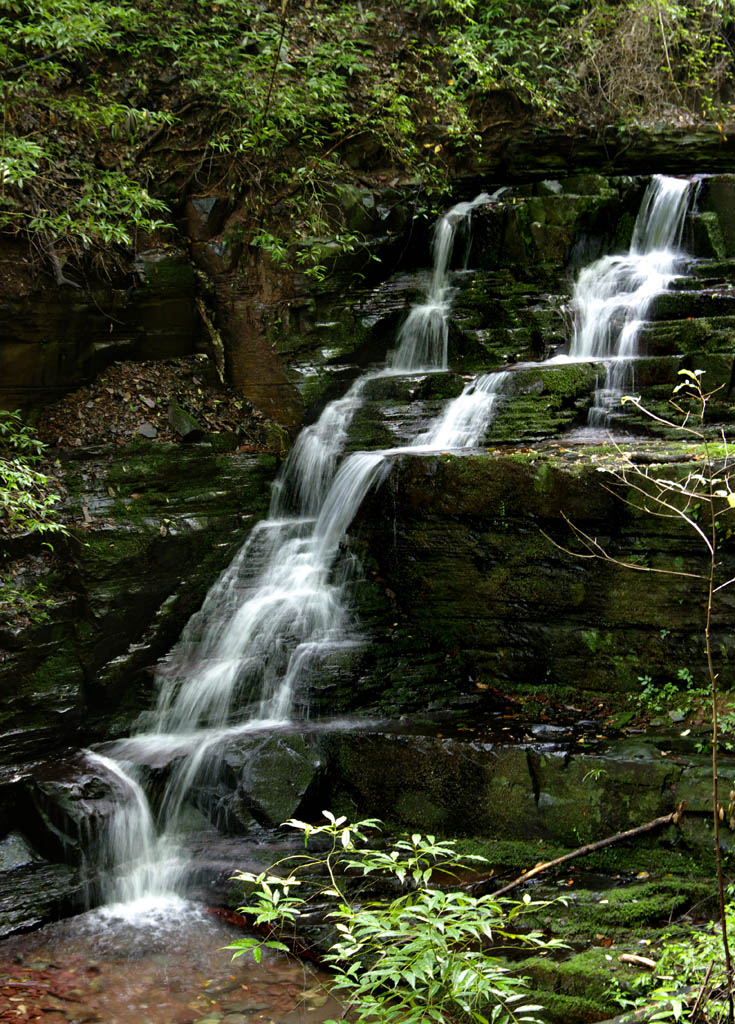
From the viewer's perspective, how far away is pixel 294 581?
752cm

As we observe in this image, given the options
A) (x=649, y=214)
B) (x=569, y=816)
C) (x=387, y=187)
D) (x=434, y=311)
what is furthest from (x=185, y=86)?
(x=569, y=816)

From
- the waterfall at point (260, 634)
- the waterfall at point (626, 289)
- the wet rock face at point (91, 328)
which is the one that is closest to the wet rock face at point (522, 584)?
the waterfall at point (260, 634)

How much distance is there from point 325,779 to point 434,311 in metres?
5.99

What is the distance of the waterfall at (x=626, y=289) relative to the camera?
7.94 m

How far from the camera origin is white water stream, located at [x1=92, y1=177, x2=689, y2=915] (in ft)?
19.5

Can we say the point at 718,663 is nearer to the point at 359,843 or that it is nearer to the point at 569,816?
the point at 569,816

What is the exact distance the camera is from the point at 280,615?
7168 millimetres

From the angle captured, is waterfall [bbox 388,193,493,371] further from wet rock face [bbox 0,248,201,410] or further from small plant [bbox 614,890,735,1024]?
small plant [bbox 614,890,735,1024]

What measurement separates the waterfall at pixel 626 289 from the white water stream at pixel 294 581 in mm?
16

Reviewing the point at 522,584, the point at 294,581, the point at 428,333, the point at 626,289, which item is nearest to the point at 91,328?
the point at 294,581

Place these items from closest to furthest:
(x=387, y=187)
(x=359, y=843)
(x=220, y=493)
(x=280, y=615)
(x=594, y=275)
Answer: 1. (x=359, y=843)
2. (x=280, y=615)
3. (x=220, y=493)
4. (x=594, y=275)
5. (x=387, y=187)

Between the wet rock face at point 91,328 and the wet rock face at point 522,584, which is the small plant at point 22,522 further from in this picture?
the wet rock face at point 522,584

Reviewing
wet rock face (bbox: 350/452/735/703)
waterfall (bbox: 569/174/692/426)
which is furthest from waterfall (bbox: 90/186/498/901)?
waterfall (bbox: 569/174/692/426)

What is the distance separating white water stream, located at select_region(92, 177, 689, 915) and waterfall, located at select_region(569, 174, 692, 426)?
2 centimetres
